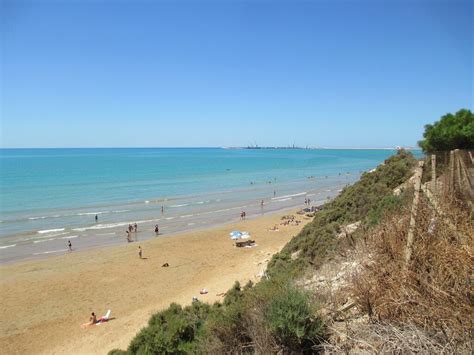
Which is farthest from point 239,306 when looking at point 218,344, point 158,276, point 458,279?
point 158,276

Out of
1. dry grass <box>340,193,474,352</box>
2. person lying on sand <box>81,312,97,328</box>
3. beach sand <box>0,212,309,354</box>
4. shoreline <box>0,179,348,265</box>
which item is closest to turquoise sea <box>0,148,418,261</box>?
shoreline <box>0,179,348,265</box>

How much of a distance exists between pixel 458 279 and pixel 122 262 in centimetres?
1969

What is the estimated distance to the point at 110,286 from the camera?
1705 cm

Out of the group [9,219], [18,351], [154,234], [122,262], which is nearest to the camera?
[18,351]

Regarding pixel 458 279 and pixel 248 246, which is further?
pixel 248 246

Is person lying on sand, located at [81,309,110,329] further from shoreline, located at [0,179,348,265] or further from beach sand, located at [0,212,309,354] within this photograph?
shoreline, located at [0,179,348,265]

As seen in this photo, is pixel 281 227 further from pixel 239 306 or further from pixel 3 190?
pixel 3 190

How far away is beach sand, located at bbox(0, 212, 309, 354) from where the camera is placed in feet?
40.6

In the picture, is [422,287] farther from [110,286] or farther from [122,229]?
[122,229]

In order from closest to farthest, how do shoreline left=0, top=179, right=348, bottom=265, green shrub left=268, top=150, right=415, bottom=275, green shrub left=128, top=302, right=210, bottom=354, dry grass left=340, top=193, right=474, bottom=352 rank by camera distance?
dry grass left=340, top=193, right=474, bottom=352, green shrub left=128, top=302, right=210, bottom=354, green shrub left=268, top=150, right=415, bottom=275, shoreline left=0, top=179, right=348, bottom=265

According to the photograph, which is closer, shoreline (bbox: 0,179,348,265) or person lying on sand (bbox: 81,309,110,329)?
person lying on sand (bbox: 81,309,110,329)

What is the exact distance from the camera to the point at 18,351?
11633mm

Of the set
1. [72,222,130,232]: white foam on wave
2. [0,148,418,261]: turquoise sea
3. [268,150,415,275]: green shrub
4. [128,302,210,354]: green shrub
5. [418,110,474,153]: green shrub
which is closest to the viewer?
[128,302,210,354]: green shrub

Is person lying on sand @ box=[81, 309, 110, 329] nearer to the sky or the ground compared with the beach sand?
nearer to the sky
